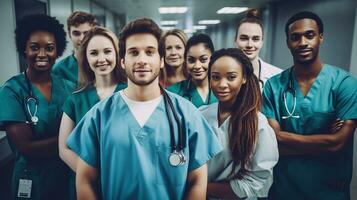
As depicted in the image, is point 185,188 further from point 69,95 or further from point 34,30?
point 34,30

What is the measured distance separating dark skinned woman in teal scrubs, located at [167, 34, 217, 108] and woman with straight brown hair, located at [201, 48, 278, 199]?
0.26m

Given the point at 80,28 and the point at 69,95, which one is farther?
the point at 80,28

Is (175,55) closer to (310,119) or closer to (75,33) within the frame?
(75,33)

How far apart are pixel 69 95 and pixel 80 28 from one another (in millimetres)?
607

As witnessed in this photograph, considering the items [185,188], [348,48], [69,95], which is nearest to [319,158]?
[185,188]

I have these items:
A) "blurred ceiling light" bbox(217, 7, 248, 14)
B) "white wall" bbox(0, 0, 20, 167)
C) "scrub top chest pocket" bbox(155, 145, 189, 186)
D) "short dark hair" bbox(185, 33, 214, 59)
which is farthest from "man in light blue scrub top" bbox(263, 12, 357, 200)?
"blurred ceiling light" bbox(217, 7, 248, 14)

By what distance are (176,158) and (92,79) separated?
0.65 m

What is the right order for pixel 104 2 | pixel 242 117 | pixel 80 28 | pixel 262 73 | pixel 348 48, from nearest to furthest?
pixel 242 117, pixel 262 73, pixel 80 28, pixel 348 48, pixel 104 2

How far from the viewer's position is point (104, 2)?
13.2ft

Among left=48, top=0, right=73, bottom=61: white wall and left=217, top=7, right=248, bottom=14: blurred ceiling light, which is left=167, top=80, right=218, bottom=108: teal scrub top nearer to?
left=48, top=0, right=73, bottom=61: white wall

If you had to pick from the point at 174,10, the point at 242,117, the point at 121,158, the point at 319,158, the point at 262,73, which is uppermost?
the point at 174,10

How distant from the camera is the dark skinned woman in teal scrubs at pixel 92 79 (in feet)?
4.27

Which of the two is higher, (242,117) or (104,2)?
(104,2)

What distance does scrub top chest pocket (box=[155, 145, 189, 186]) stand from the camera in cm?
102
